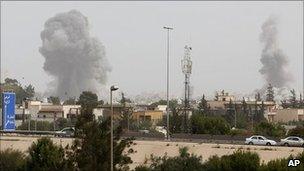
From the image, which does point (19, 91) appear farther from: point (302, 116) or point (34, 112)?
point (302, 116)

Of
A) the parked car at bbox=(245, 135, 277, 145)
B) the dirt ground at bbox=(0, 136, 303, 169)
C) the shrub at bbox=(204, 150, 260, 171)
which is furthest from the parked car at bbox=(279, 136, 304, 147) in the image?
the shrub at bbox=(204, 150, 260, 171)

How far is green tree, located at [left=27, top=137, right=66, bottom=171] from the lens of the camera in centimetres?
3203

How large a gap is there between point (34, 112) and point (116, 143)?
82.8 metres

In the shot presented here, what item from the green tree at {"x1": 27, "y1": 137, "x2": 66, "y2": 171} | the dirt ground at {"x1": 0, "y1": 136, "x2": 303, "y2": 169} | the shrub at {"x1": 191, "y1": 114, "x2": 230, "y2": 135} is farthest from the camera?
the shrub at {"x1": 191, "y1": 114, "x2": 230, "y2": 135}

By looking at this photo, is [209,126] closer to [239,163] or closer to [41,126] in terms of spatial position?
[239,163]

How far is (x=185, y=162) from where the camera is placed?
3334 centimetres

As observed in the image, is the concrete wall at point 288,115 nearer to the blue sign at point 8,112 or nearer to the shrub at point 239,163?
the blue sign at point 8,112

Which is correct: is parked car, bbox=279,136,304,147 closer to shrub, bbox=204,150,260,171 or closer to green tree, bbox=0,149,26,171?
shrub, bbox=204,150,260,171

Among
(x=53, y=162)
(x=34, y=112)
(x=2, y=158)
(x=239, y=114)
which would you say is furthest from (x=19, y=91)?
(x=53, y=162)

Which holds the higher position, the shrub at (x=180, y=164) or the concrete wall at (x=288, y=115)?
the concrete wall at (x=288, y=115)

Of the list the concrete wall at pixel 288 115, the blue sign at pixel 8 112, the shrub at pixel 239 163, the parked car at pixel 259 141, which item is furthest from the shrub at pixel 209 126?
the concrete wall at pixel 288 115

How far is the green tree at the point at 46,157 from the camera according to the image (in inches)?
1261

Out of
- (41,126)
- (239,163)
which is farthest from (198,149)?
(41,126)

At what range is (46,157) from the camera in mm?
32875
